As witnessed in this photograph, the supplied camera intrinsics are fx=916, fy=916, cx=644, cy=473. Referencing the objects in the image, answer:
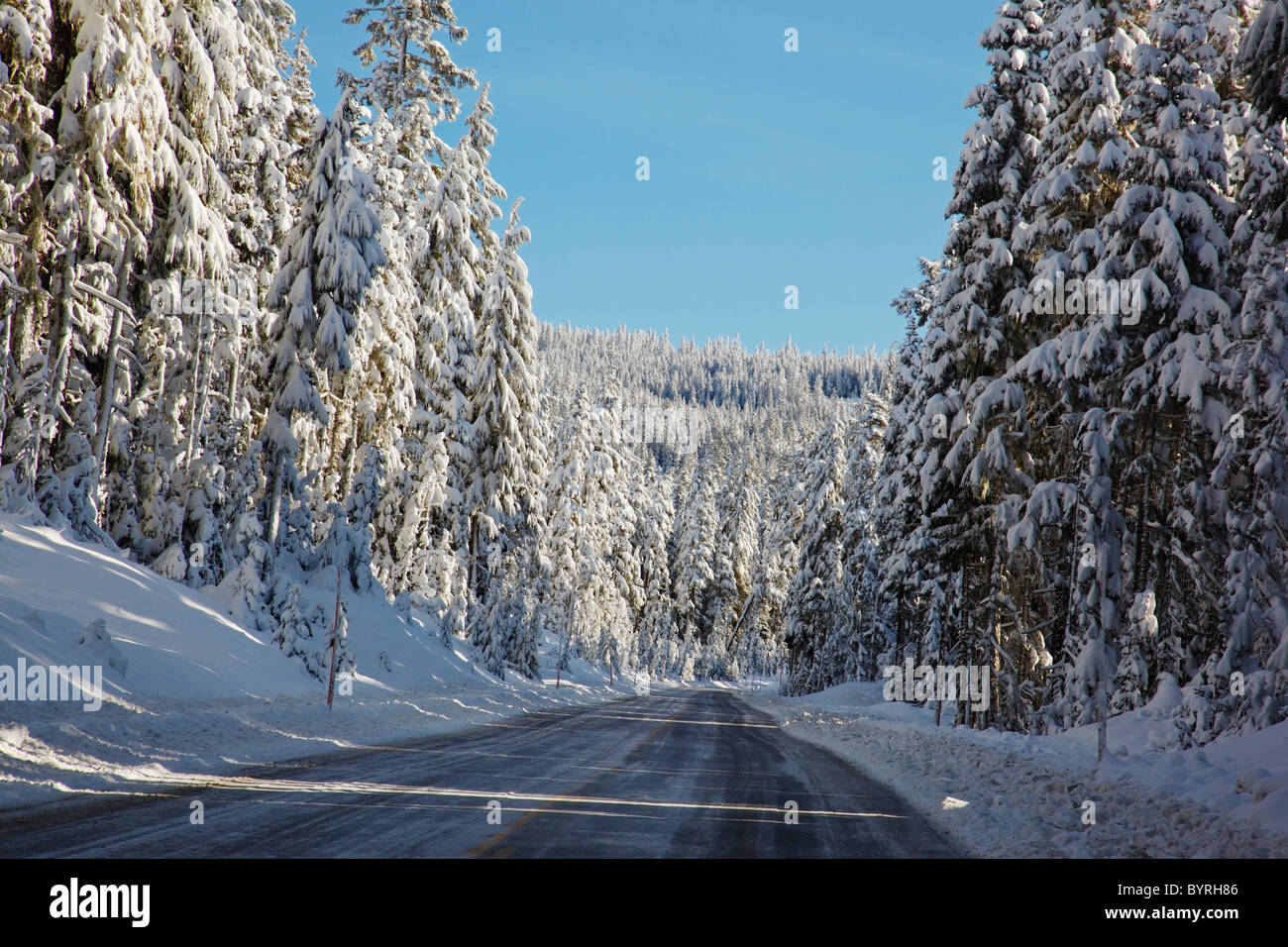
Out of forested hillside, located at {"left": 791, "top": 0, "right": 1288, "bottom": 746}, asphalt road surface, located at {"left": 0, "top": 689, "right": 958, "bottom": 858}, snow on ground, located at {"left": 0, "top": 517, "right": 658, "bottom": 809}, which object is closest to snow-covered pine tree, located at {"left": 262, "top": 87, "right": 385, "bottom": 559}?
snow on ground, located at {"left": 0, "top": 517, "right": 658, "bottom": 809}

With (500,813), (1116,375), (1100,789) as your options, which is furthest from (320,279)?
(1100,789)

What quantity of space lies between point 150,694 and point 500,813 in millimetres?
8662

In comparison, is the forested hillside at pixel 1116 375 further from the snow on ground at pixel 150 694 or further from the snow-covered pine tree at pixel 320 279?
the snow-covered pine tree at pixel 320 279

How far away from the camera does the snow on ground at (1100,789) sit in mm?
9781

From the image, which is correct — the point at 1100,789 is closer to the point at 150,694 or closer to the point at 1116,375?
the point at 1116,375

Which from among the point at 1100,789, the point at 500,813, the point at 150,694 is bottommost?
the point at 1100,789

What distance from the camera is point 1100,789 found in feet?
41.7

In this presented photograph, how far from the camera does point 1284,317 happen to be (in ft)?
54.8

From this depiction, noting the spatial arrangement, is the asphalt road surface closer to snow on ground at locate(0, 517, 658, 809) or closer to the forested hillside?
snow on ground at locate(0, 517, 658, 809)

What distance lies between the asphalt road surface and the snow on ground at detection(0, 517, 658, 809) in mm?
1247

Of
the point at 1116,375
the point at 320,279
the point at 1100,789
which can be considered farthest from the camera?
the point at 320,279

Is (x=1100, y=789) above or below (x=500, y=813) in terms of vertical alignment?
below

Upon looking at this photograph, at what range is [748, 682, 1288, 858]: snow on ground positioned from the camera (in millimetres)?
9781
